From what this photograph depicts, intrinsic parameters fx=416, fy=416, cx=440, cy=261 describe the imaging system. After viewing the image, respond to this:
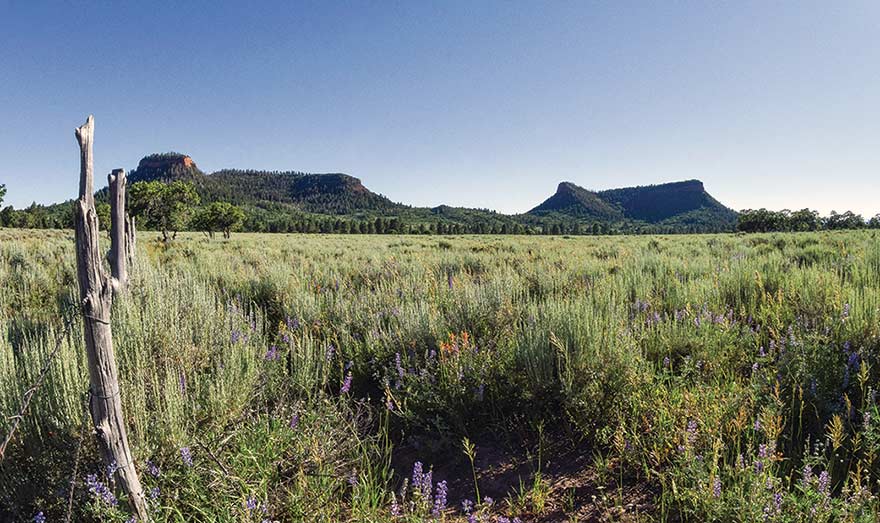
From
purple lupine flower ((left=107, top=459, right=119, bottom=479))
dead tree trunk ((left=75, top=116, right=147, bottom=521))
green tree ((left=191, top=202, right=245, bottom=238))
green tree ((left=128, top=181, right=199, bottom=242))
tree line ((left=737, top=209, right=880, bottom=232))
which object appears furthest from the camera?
tree line ((left=737, top=209, right=880, bottom=232))

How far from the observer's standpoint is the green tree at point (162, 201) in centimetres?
→ 2918

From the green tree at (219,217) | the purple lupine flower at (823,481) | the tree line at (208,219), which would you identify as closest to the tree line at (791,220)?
the tree line at (208,219)

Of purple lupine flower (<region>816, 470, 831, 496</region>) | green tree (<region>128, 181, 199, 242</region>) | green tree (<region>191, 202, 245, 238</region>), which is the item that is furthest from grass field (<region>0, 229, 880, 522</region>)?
green tree (<region>191, 202, 245, 238</region>)

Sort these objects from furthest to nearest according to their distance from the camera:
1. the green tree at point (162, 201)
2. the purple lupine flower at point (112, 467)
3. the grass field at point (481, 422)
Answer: the green tree at point (162, 201)
the grass field at point (481, 422)
the purple lupine flower at point (112, 467)

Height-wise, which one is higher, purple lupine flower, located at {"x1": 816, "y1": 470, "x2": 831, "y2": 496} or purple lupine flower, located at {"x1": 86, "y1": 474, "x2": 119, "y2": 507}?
purple lupine flower, located at {"x1": 816, "y1": 470, "x2": 831, "y2": 496}

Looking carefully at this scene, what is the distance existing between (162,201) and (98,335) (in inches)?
1323

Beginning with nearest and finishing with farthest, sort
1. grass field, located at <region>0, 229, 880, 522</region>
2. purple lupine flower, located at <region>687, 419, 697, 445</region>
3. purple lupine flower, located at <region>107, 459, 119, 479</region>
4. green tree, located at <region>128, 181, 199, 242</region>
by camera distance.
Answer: purple lupine flower, located at <region>107, 459, 119, 479</region> → grass field, located at <region>0, 229, 880, 522</region> → purple lupine flower, located at <region>687, 419, 697, 445</region> → green tree, located at <region>128, 181, 199, 242</region>

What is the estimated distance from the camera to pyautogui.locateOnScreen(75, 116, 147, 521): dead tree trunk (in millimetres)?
1703

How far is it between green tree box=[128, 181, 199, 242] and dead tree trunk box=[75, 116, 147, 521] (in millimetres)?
32321

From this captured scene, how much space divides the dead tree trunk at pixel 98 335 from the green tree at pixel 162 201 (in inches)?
1272

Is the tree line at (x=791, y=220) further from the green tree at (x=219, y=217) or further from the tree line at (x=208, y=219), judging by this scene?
the green tree at (x=219, y=217)

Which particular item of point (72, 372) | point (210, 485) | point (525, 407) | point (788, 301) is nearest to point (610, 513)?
point (525, 407)

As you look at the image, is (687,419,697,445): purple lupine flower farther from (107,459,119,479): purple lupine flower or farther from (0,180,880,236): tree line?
(0,180,880,236): tree line

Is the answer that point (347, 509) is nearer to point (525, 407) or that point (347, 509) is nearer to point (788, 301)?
point (525, 407)
